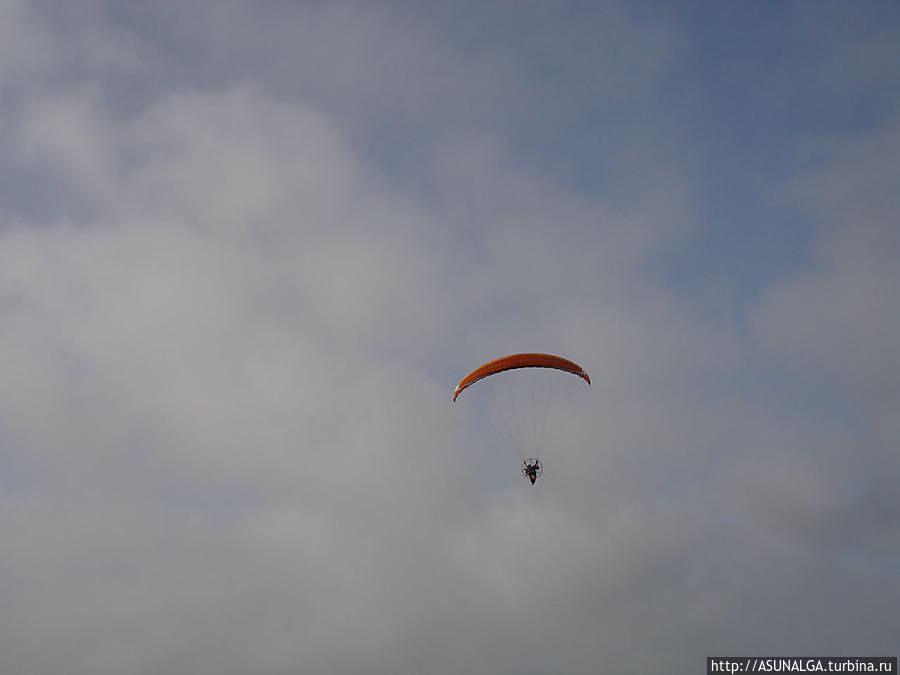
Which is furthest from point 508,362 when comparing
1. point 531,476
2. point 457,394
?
point 531,476

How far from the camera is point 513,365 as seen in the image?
71.3 metres

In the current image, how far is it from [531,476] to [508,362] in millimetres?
14243

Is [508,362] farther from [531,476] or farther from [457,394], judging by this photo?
[531,476]

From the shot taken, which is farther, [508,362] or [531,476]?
[531,476]

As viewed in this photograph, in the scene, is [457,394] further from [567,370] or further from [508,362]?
[567,370]

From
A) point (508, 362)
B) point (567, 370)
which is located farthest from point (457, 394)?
point (567, 370)

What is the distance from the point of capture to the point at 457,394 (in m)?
72.8

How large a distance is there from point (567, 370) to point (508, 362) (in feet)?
20.7

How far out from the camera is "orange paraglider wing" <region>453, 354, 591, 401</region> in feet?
234

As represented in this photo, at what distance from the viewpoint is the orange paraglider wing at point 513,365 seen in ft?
234

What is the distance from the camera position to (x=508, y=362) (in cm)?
7138

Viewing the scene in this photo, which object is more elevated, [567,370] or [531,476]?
[567,370]

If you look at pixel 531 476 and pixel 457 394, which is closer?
pixel 457 394

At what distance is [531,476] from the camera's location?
255 feet
